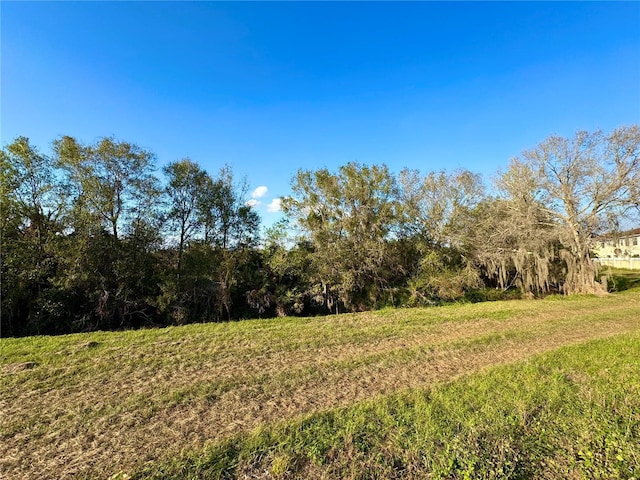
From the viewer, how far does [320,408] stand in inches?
126

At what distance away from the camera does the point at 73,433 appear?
2746 mm

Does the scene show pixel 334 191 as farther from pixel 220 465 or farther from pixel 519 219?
pixel 220 465

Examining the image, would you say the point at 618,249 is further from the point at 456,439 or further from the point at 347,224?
the point at 456,439

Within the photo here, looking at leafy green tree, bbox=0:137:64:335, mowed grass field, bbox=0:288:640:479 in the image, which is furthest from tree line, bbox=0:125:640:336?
mowed grass field, bbox=0:288:640:479

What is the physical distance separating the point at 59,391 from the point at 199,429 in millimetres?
2027

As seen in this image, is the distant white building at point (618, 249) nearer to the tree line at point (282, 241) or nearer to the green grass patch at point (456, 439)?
the tree line at point (282, 241)

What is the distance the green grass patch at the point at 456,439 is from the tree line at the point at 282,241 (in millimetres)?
9451

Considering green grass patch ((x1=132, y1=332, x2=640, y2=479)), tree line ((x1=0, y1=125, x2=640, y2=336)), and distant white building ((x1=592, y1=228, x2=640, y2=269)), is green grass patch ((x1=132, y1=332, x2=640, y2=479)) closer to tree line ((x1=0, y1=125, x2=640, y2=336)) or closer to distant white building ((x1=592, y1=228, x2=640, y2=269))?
tree line ((x1=0, y1=125, x2=640, y2=336))

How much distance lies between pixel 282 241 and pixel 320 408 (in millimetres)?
10178

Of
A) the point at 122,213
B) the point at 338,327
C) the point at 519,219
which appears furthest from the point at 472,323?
the point at 122,213

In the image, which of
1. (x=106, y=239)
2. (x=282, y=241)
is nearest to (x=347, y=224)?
(x=282, y=241)

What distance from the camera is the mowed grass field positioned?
7.78 ft

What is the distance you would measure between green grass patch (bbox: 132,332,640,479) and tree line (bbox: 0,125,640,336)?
9451 millimetres

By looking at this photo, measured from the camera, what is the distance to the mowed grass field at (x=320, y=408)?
2371 mm
